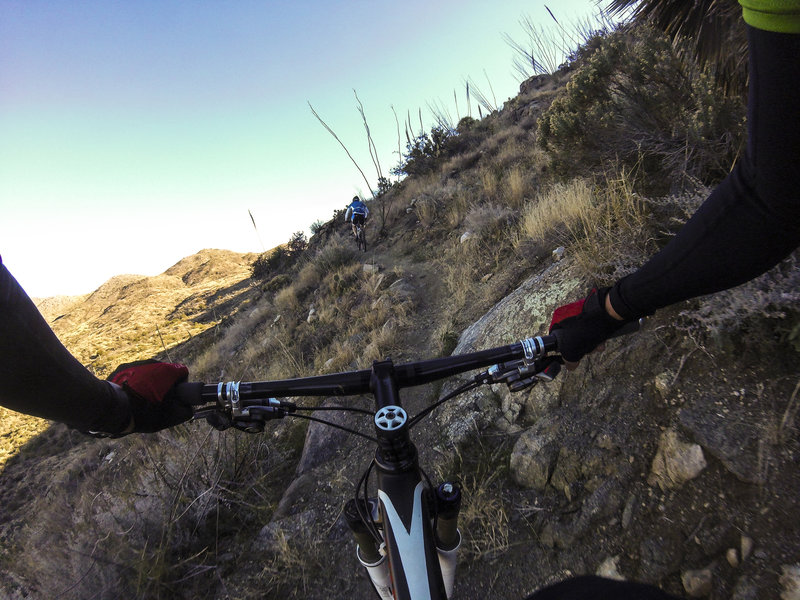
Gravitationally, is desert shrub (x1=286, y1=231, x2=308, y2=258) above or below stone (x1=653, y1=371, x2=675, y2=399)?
above

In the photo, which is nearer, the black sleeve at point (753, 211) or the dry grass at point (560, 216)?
the black sleeve at point (753, 211)

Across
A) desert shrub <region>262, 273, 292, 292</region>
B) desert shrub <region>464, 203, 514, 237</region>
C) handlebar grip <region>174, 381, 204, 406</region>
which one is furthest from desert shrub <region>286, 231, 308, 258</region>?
handlebar grip <region>174, 381, 204, 406</region>

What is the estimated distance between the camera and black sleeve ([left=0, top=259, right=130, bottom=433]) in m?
0.80

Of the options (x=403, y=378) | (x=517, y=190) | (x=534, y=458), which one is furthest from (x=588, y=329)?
(x=517, y=190)

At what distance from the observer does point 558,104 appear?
542 cm

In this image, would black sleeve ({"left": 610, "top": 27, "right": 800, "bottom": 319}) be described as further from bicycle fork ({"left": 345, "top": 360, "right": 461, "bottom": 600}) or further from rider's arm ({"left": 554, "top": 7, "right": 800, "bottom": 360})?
bicycle fork ({"left": 345, "top": 360, "right": 461, "bottom": 600})

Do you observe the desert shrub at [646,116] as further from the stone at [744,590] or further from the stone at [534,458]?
the stone at [744,590]

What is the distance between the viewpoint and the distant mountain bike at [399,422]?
0.91 m

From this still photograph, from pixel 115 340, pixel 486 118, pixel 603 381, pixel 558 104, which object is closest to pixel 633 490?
pixel 603 381

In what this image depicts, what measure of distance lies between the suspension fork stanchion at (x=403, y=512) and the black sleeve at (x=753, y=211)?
71 cm

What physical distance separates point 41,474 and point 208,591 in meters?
10.6

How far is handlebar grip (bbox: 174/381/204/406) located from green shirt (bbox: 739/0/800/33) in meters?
1.51

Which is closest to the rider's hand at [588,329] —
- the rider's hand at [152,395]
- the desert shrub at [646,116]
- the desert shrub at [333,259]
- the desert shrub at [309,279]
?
the rider's hand at [152,395]

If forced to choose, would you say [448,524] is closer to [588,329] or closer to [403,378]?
[403,378]
